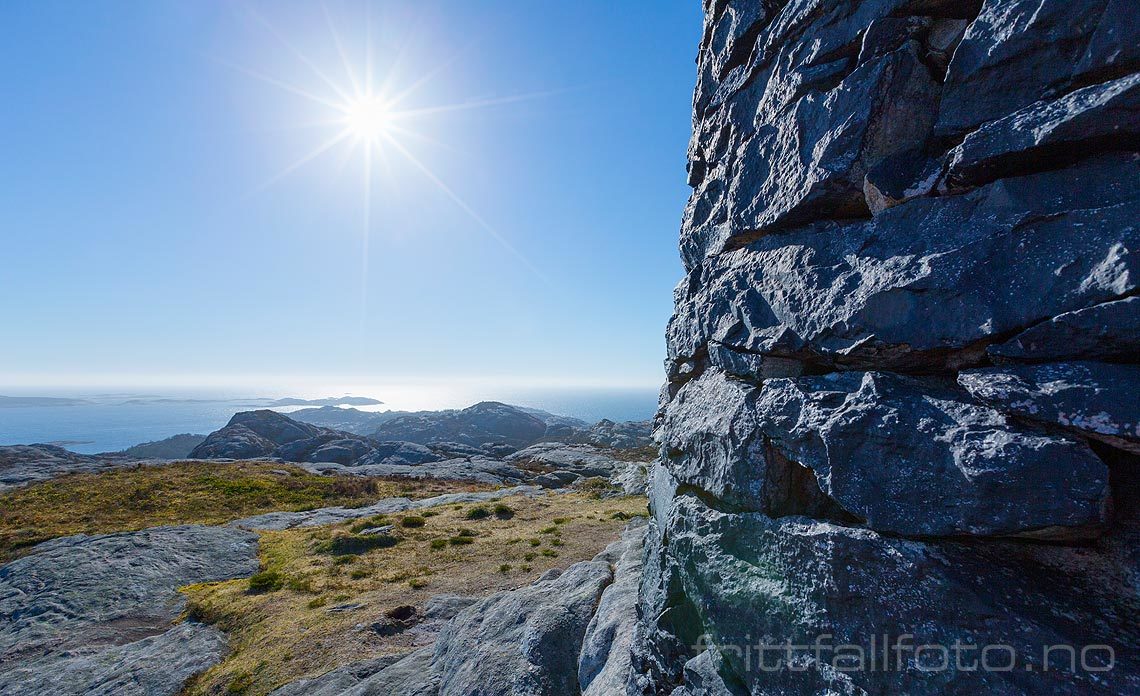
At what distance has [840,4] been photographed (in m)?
8.33

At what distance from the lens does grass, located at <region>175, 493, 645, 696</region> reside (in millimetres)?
15594

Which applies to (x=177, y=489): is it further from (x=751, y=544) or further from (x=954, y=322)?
(x=954, y=322)

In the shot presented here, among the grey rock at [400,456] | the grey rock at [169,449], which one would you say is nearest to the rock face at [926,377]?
the grey rock at [400,456]

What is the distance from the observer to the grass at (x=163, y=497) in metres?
36.8

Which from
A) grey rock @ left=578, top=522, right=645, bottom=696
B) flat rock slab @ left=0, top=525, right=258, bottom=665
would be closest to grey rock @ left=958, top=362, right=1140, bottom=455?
grey rock @ left=578, top=522, right=645, bottom=696

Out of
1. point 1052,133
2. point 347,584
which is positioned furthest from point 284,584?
point 1052,133

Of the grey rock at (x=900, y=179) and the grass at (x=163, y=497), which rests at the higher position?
the grey rock at (x=900, y=179)

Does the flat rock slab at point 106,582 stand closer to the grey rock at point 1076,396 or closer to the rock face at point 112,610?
the rock face at point 112,610

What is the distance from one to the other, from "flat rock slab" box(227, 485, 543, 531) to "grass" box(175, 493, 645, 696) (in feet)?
10.7

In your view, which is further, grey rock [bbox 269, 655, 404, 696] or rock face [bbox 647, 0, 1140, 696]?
grey rock [bbox 269, 655, 404, 696]

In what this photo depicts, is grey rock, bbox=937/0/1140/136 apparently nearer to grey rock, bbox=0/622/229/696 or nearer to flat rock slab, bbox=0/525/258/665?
grey rock, bbox=0/622/229/696

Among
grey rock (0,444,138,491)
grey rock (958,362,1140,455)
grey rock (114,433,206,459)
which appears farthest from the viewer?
grey rock (114,433,206,459)

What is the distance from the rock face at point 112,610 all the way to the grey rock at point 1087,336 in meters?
24.0

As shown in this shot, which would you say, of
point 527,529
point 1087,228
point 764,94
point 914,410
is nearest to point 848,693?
point 914,410
